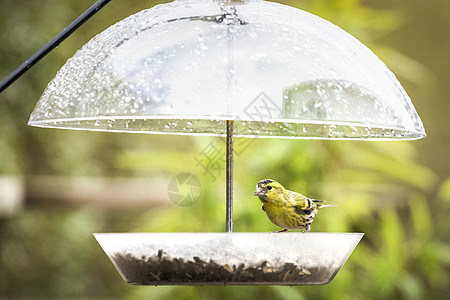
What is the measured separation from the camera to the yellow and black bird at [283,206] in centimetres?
114

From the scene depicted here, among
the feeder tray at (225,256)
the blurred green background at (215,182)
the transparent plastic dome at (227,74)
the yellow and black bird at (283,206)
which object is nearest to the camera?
the transparent plastic dome at (227,74)

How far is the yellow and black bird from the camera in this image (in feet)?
3.75

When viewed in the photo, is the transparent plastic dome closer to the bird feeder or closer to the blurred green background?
the bird feeder

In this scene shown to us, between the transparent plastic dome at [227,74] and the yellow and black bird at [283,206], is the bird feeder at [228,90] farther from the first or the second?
the yellow and black bird at [283,206]

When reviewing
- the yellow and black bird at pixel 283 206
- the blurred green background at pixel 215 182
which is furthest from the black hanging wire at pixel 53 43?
the blurred green background at pixel 215 182

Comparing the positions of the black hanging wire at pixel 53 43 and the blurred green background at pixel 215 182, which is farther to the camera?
the blurred green background at pixel 215 182

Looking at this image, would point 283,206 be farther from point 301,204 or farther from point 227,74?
point 227,74

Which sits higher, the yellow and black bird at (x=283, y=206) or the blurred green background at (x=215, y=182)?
the yellow and black bird at (x=283, y=206)

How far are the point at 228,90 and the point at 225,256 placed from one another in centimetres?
24

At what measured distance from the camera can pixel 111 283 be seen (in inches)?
200

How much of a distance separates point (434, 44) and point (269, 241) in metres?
4.03

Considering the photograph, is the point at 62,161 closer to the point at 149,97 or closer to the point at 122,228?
the point at 122,228

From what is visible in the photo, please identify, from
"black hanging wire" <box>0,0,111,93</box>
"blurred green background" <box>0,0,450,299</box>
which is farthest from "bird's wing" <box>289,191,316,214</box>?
"blurred green background" <box>0,0,450,299</box>

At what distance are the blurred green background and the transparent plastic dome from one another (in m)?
1.88
